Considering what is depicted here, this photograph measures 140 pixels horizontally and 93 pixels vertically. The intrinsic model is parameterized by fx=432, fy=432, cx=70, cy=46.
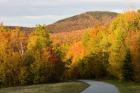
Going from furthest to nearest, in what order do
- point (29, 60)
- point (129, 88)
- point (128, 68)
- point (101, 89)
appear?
1. point (29, 60)
2. point (128, 68)
3. point (129, 88)
4. point (101, 89)

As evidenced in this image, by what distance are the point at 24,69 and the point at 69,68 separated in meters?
28.6

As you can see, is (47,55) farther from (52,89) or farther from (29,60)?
(52,89)

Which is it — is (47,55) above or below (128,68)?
above

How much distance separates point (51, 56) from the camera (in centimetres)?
8131

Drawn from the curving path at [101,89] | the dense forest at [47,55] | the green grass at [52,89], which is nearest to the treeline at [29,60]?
the dense forest at [47,55]

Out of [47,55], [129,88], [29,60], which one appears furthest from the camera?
[47,55]

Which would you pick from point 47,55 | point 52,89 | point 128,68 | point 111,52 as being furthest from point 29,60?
point 52,89

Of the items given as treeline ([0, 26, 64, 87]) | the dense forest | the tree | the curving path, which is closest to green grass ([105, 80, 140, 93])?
the curving path

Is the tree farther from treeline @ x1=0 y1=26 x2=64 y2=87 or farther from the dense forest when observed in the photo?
treeline @ x1=0 y1=26 x2=64 y2=87

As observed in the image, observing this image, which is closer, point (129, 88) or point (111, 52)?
point (129, 88)

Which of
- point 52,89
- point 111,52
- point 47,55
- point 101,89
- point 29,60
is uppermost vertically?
point 111,52

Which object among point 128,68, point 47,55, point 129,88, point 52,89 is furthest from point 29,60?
point 129,88

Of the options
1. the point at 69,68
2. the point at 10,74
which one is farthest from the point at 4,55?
the point at 69,68

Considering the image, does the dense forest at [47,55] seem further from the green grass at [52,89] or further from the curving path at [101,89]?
the green grass at [52,89]
